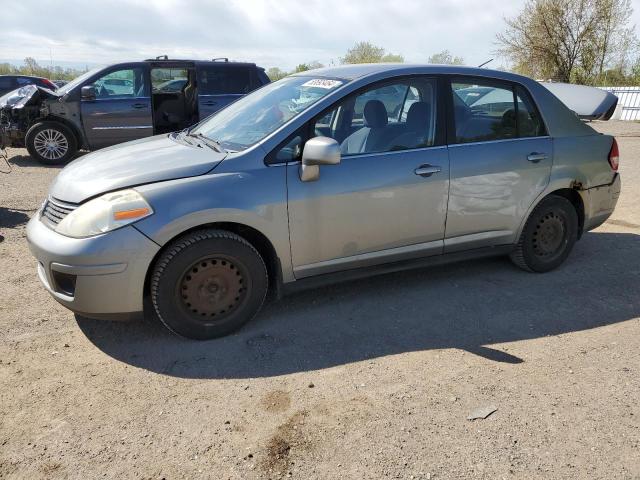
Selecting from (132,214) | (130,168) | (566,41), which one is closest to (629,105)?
(566,41)

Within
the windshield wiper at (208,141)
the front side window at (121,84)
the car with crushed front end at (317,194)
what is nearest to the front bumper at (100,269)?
the car with crushed front end at (317,194)

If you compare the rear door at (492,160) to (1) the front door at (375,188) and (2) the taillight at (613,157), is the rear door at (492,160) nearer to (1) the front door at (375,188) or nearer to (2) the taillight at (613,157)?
(1) the front door at (375,188)

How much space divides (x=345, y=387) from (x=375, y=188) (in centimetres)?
143

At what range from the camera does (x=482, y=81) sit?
434 centimetres

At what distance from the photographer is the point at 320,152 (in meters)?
3.37

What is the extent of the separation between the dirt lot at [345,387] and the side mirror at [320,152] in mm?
1137

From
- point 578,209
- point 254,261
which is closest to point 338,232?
point 254,261

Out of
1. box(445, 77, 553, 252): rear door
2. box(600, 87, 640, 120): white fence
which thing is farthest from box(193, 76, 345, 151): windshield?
box(600, 87, 640, 120): white fence

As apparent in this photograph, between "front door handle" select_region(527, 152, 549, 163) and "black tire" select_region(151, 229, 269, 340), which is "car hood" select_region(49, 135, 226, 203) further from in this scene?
"front door handle" select_region(527, 152, 549, 163)

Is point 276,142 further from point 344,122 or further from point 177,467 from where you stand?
point 177,467

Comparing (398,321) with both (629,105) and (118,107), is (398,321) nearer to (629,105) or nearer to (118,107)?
(118,107)

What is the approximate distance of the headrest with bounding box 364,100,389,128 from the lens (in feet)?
12.9

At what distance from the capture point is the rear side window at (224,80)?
10.4 meters

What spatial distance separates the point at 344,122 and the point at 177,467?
2458 mm
